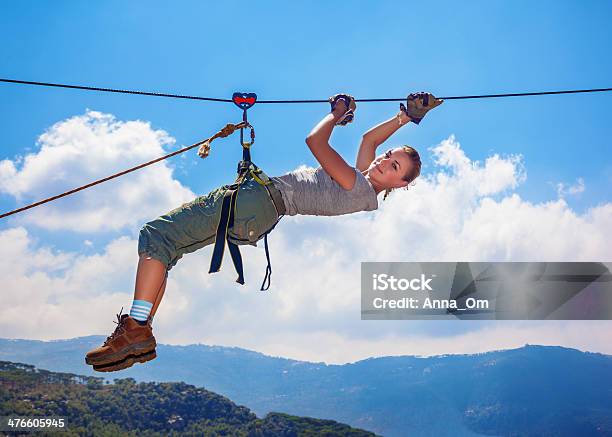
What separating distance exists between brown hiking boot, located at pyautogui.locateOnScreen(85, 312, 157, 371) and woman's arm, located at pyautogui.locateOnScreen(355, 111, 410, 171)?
242 centimetres

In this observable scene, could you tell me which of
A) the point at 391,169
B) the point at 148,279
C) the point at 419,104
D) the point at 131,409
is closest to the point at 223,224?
the point at 148,279

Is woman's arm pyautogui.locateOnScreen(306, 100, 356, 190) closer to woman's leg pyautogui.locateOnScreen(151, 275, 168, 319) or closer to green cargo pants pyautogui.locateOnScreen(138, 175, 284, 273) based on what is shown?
green cargo pants pyautogui.locateOnScreen(138, 175, 284, 273)

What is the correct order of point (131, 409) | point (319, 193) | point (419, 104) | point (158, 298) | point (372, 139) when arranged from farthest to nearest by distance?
point (131, 409) < point (372, 139) < point (419, 104) < point (319, 193) < point (158, 298)

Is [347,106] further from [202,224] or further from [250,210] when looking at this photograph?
[202,224]

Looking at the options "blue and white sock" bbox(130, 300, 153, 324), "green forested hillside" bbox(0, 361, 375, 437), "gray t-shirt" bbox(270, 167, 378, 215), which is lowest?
"blue and white sock" bbox(130, 300, 153, 324)

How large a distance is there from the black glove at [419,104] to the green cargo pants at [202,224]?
4.99 feet

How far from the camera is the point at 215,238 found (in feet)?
16.4

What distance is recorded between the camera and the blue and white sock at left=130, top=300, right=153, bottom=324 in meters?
4.64

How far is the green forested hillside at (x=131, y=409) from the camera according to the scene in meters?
125

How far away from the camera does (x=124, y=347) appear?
455cm

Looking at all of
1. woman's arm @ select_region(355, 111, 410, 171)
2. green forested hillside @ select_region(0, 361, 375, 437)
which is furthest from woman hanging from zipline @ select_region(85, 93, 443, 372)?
green forested hillside @ select_region(0, 361, 375, 437)

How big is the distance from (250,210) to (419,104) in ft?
5.95

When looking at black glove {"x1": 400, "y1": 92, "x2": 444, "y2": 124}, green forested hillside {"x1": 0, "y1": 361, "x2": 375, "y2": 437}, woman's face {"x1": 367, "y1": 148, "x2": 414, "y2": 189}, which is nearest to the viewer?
woman's face {"x1": 367, "y1": 148, "x2": 414, "y2": 189}

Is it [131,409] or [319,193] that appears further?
[131,409]
